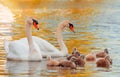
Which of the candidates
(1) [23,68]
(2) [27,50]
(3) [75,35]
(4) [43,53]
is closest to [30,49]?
(2) [27,50]

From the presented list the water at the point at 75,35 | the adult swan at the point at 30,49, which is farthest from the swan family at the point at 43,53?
the water at the point at 75,35

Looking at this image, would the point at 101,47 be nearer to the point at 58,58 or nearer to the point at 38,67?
the point at 58,58

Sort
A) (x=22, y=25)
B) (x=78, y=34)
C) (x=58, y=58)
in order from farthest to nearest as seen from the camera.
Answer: (x=22, y=25) < (x=78, y=34) < (x=58, y=58)

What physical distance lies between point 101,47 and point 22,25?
8.35m

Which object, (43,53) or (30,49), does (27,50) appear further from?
(43,53)

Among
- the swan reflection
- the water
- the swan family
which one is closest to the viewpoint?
the swan reflection

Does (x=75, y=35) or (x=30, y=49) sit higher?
(x=75, y=35)

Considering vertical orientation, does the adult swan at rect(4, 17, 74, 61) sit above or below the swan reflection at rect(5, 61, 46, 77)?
above

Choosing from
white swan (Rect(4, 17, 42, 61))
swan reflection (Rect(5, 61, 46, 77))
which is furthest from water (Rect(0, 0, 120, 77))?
white swan (Rect(4, 17, 42, 61))

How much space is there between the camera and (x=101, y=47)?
18375mm

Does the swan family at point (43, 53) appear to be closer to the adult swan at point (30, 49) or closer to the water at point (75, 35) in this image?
the adult swan at point (30, 49)

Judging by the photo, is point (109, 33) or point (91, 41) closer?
point (91, 41)

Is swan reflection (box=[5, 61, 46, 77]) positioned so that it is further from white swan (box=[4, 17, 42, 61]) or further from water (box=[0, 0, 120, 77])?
white swan (box=[4, 17, 42, 61])

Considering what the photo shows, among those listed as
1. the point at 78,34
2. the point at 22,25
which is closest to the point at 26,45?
the point at 78,34
